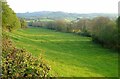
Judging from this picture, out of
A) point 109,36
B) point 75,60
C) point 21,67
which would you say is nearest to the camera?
point 21,67

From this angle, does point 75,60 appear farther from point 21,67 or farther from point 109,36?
Result: point 109,36

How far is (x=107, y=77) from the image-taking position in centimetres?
2597

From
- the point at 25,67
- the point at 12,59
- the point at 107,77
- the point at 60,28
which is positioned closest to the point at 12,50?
the point at 12,59

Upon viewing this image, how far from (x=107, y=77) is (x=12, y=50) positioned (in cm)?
1359

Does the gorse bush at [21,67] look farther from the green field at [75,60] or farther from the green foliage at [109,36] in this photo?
the green foliage at [109,36]

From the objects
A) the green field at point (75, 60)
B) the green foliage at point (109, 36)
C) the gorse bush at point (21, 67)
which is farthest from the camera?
the green foliage at point (109, 36)

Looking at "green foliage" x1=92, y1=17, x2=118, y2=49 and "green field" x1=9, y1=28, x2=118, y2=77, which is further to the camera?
"green foliage" x1=92, y1=17, x2=118, y2=49

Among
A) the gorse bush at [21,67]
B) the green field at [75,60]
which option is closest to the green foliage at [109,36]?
the green field at [75,60]

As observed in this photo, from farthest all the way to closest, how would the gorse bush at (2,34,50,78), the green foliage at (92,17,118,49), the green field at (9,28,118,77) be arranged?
the green foliage at (92,17,118,49) → the green field at (9,28,118,77) → the gorse bush at (2,34,50,78)

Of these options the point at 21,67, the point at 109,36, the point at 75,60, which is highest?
the point at 21,67

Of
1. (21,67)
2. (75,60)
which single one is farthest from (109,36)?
(21,67)

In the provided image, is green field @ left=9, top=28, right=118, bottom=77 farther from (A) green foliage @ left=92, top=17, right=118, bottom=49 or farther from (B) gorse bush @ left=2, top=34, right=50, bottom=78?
(A) green foliage @ left=92, top=17, right=118, bottom=49

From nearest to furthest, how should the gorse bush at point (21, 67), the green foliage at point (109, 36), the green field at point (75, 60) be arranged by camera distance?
the gorse bush at point (21, 67)
the green field at point (75, 60)
the green foliage at point (109, 36)

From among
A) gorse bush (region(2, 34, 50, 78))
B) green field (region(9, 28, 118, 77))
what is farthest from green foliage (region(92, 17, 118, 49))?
gorse bush (region(2, 34, 50, 78))
